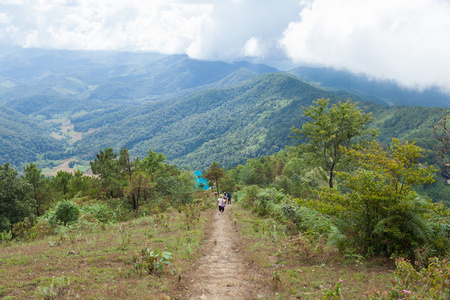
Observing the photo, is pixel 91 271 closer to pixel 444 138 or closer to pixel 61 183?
pixel 444 138

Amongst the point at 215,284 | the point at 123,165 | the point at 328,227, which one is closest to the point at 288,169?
the point at 123,165

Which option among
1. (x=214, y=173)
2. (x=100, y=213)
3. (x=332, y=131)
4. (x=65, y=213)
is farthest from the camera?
(x=214, y=173)

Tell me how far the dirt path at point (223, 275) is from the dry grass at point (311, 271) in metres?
0.47

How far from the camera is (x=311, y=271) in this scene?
7.12 metres

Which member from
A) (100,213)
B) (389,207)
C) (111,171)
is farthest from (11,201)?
(389,207)

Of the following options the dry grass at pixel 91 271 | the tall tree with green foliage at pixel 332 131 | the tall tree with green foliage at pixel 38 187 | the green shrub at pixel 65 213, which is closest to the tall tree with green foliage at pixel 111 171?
the tall tree with green foliage at pixel 38 187

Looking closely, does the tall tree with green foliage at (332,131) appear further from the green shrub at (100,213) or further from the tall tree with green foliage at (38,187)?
the tall tree with green foliage at (38,187)

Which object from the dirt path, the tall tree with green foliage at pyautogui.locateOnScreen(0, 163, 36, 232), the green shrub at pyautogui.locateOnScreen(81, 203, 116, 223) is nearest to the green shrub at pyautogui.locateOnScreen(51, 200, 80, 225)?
the green shrub at pyautogui.locateOnScreen(81, 203, 116, 223)

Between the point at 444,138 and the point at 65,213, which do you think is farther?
the point at 65,213

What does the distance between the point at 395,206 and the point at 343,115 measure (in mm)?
11029

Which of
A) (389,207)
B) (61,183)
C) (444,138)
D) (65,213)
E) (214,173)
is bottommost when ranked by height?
(61,183)

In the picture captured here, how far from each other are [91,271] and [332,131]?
15229 millimetres

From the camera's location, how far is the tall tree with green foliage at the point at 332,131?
16719mm

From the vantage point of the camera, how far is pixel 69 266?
7406 mm
